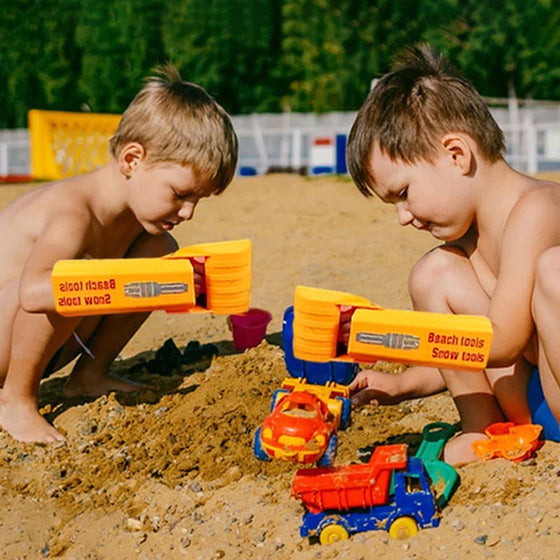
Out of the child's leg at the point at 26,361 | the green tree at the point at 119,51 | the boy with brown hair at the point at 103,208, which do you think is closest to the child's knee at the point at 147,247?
the boy with brown hair at the point at 103,208

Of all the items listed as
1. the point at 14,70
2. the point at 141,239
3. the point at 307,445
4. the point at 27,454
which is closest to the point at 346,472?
the point at 307,445

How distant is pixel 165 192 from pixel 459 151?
1065 mm

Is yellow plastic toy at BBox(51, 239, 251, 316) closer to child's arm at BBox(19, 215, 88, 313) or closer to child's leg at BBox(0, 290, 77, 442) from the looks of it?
child's arm at BBox(19, 215, 88, 313)

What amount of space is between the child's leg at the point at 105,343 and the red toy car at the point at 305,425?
111cm

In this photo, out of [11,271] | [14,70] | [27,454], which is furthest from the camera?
[14,70]

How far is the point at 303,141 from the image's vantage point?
56.7ft

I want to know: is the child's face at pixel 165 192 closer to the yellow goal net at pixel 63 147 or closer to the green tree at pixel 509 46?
the yellow goal net at pixel 63 147

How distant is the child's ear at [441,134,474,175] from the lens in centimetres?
227

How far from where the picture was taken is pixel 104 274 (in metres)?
2.35

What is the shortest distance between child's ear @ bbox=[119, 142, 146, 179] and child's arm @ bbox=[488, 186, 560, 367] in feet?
4.46

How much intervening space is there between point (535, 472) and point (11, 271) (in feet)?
6.25

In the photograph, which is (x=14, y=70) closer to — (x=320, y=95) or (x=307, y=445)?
(x=320, y=95)

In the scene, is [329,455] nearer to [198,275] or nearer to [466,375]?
[466,375]

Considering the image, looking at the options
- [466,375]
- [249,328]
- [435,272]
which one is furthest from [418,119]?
[249,328]
